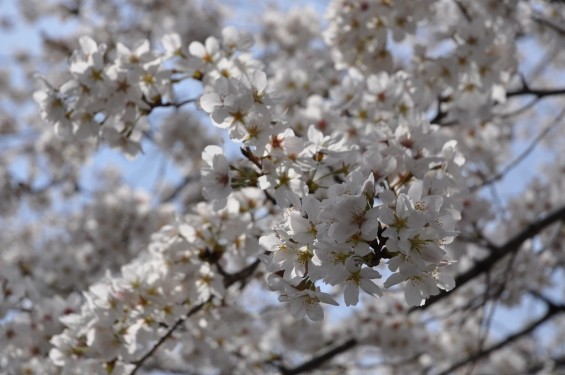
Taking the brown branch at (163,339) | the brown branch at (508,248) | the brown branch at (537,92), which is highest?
the brown branch at (537,92)

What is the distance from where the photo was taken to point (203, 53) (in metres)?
2.98

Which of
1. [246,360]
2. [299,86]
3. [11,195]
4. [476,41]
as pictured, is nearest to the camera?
[476,41]

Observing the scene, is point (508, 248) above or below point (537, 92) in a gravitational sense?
below

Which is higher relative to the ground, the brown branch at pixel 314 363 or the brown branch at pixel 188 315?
the brown branch at pixel 314 363

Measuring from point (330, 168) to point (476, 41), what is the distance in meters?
1.63

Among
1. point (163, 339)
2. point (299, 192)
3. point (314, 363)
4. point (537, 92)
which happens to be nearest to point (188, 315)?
point (163, 339)

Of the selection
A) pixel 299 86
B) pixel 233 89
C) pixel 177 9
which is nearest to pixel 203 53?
pixel 233 89

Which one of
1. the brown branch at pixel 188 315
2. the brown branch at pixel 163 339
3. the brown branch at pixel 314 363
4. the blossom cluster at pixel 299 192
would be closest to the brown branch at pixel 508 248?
the blossom cluster at pixel 299 192

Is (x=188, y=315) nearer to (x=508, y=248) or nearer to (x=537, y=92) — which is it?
(x=508, y=248)

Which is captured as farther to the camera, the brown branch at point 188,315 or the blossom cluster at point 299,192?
the brown branch at point 188,315

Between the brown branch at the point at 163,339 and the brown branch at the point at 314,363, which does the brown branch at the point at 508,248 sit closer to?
the brown branch at the point at 314,363

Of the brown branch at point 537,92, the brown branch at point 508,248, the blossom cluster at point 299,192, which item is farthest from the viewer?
the brown branch at point 537,92

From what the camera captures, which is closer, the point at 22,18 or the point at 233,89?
the point at 233,89

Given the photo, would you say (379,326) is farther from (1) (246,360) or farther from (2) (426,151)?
(2) (426,151)
